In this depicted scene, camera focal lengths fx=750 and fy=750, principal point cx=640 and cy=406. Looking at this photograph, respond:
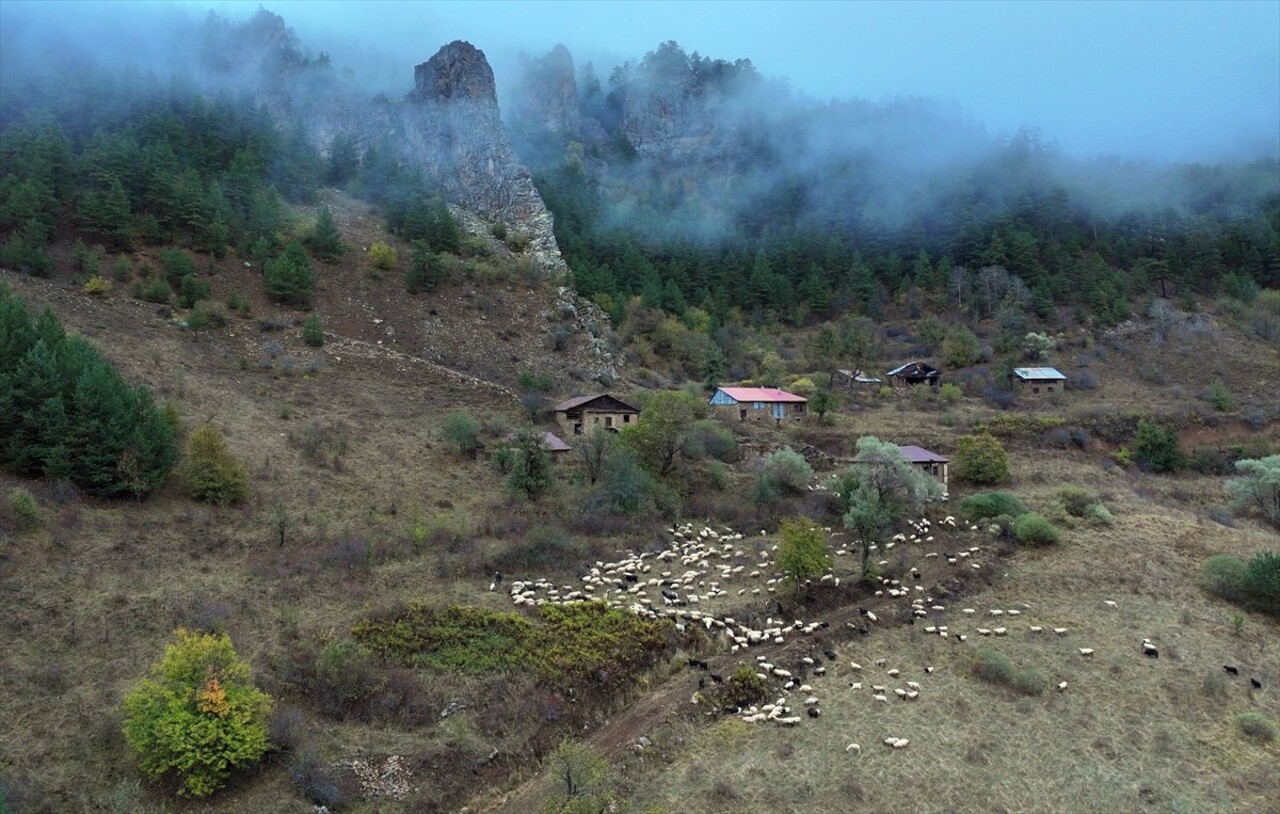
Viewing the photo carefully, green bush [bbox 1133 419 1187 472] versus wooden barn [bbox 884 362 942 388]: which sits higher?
wooden barn [bbox 884 362 942 388]

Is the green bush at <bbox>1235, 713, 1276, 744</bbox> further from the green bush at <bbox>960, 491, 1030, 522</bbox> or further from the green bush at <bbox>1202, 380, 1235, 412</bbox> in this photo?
the green bush at <bbox>1202, 380, 1235, 412</bbox>

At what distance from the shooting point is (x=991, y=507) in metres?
31.5

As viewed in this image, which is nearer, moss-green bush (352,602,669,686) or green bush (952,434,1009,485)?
moss-green bush (352,602,669,686)

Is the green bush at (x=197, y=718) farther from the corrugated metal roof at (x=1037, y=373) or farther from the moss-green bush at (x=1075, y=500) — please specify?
the corrugated metal roof at (x=1037, y=373)

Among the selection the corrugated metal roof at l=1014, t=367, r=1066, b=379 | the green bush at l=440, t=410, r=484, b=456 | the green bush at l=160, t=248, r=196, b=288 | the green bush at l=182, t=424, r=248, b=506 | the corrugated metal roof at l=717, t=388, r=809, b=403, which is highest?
the green bush at l=160, t=248, r=196, b=288

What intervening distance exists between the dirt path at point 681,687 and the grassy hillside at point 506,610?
0.30ft

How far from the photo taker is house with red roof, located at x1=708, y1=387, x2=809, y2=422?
4559cm

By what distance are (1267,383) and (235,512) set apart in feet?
213

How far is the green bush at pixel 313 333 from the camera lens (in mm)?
45812

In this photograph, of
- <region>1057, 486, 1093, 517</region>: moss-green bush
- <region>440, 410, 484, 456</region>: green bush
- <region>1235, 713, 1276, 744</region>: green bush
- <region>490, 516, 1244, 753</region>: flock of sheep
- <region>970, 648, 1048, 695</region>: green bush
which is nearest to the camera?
<region>1235, 713, 1276, 744</region>: green bush

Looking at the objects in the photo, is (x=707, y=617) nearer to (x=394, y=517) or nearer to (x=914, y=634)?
(x=914, y=634)

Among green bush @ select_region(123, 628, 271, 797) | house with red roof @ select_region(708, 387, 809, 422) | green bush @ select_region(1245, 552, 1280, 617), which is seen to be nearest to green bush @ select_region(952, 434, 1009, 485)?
house with red roof @ select_region(708, 387, 809, 422)

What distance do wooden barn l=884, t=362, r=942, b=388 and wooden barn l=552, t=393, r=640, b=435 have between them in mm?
25908

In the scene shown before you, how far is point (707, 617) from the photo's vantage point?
70.2 feet
